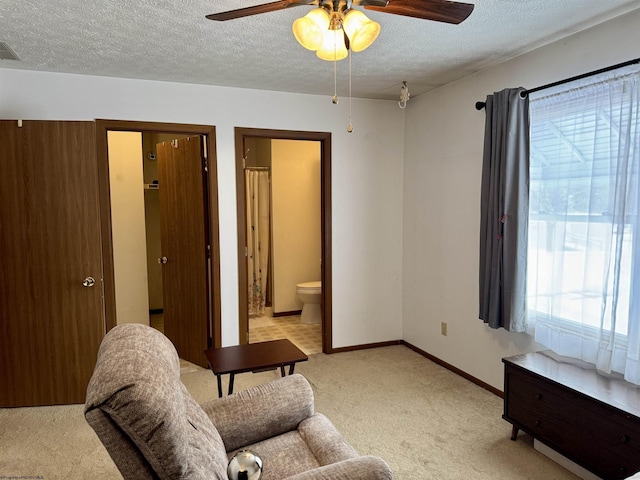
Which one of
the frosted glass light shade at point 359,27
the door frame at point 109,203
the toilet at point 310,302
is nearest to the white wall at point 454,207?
the toilet at point 310,302

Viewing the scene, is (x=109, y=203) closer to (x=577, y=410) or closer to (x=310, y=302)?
(x=310, y=302)

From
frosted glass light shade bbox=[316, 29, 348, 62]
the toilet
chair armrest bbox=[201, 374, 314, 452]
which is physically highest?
frosted glass light shade bbox=[316, 29, 348, 62]

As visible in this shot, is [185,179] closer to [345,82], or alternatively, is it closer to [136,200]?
[136,200]

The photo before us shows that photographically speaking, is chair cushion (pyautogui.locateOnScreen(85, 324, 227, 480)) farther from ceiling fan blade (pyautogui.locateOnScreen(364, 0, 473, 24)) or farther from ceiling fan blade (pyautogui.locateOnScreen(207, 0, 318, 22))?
ceiling fan blade (pyautogui.locateOnScreen(364, 0, 473, 24))

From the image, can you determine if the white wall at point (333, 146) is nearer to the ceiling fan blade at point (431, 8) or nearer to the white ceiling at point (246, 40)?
the white ceiling at point (246, 40)

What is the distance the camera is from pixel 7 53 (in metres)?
2.80

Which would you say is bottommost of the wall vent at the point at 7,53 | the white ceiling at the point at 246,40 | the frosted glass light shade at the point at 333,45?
the frosted glass light shade at the point at 333,45

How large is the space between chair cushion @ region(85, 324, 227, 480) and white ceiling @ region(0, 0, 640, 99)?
68.7 inches

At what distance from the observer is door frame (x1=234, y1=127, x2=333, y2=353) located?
379cm

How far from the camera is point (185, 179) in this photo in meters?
3.91

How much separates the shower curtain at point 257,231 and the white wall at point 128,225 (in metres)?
1.48

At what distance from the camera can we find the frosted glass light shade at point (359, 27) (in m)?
1.64

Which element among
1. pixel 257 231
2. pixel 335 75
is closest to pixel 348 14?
pixel 335 75

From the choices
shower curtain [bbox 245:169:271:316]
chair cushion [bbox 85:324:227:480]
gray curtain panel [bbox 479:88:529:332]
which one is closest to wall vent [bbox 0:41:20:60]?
chair cushion [bbox 85:324:227:480]
